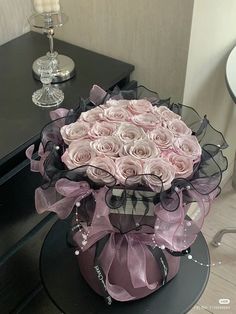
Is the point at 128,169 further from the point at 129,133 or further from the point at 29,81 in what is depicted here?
the point at 29,81

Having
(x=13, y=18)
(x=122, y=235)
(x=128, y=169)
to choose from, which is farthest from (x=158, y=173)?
(x=13, y=18)

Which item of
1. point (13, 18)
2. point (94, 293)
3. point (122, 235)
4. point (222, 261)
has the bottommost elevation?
point (222, 261)

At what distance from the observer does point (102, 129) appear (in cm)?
84

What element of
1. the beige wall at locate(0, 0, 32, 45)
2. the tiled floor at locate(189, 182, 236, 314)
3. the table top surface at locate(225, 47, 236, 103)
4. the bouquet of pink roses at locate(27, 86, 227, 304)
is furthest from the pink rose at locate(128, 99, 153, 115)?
the tiled floor at locate(189, 182, 236, 314)

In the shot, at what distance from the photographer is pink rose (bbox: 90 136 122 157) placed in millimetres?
791

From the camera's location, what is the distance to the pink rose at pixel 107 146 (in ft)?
2.59

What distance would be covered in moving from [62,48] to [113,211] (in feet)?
2.41

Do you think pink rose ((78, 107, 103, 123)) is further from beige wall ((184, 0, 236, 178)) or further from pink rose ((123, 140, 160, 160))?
beige wall ((184, 0, 236, 178))

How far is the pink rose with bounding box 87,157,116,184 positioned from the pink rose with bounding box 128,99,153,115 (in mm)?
166

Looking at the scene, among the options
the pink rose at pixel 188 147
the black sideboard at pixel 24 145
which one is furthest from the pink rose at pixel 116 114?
the black sideboard at pixel 24 145

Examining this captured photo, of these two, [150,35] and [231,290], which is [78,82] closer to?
[150,35]

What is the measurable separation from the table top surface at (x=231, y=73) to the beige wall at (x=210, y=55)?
3cm

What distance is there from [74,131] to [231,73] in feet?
1.95

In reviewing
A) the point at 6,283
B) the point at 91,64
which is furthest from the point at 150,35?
the point at 6,283
